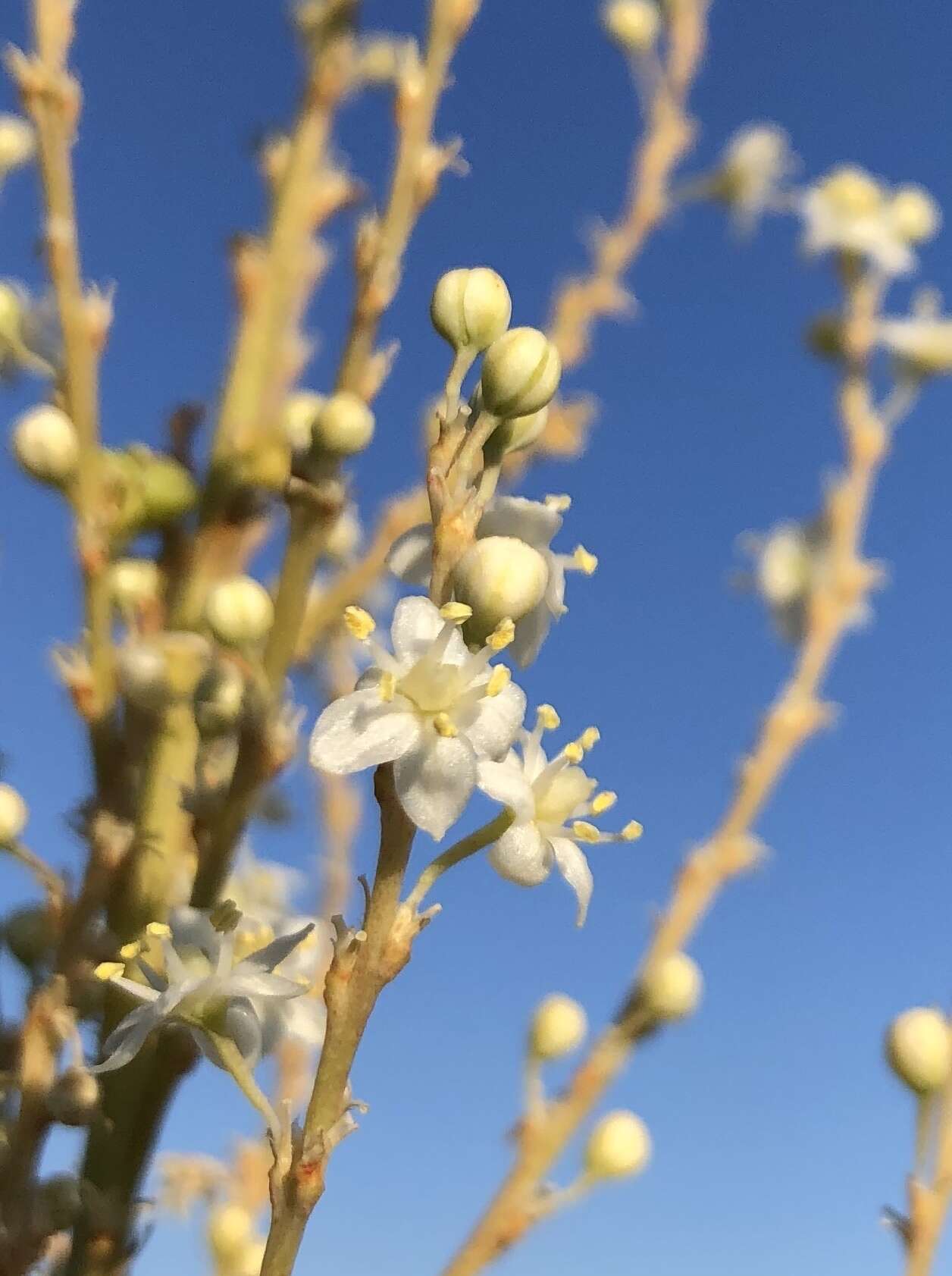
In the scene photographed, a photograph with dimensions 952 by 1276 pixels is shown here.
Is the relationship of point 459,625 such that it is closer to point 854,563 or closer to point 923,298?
point 854,563

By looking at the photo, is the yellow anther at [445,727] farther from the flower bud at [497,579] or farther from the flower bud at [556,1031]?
the flower bud at [556,1031]

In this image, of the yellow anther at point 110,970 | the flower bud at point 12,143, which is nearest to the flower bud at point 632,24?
the flower bud at point 12,143

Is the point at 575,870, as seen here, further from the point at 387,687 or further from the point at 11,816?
the point at 11,816

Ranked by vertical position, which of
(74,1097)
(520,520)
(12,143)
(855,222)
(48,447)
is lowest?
(74,1097)

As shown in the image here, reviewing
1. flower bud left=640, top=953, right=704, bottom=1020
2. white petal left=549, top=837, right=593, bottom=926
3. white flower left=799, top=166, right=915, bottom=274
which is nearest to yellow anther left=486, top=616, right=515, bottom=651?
white petal left=549, top=837, right=593, bottom=926

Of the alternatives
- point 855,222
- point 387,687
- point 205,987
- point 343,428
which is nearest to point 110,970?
point 205,987

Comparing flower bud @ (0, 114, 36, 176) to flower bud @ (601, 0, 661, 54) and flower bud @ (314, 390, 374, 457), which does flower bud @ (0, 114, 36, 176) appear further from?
flower bud @ (601, 0, 661, 54)

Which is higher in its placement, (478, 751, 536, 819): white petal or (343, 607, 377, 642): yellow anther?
(343, 607, 377, 642): yellow anther
